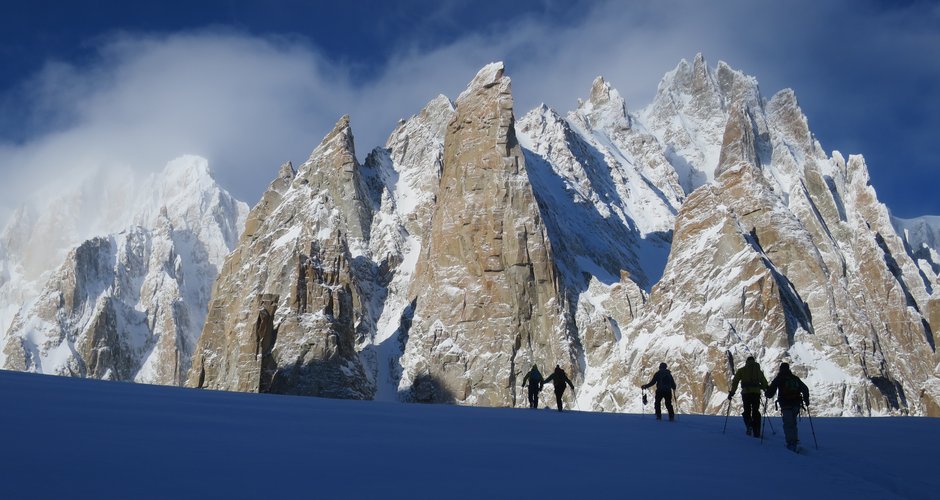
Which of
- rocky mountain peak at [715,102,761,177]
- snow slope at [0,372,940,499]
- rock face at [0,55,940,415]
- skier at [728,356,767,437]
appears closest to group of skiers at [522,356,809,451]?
skier at [728,356,767,437]

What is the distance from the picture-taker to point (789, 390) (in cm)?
1798

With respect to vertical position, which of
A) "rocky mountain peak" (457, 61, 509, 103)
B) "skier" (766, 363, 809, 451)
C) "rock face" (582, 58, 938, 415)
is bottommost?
"skier" (766, 363, 809, 451)

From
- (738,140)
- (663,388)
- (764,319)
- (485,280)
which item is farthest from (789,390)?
(738,140)

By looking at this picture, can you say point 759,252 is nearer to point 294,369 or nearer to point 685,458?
point 294,369

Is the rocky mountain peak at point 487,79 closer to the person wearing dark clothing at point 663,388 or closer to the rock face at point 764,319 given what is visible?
the rock face at point 764,319

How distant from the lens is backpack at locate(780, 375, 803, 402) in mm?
17922

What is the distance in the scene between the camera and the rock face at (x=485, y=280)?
120 meters

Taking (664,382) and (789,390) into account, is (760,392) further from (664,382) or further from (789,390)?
Answer: (664,382)

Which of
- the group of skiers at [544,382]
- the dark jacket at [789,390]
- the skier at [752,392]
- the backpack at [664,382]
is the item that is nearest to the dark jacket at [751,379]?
the skier at [752,392]

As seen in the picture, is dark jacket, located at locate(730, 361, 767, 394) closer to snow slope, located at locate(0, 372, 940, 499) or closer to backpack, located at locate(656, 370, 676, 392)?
snow slope, located at locate(0, 372, 940, 499)

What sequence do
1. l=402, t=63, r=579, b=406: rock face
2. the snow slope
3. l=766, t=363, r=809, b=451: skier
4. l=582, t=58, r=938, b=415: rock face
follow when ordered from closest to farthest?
1. the snow slope
2. l=766, t=363, r=809, b=451: skier
3. l=582, t=58, r=938, b=415: rock face
4. l=402, t=63, r=579, b=406: rock face

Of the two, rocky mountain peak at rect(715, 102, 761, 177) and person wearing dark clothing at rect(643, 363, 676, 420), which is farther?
rocky mountain peak at rect(715, 102, 761, 177)

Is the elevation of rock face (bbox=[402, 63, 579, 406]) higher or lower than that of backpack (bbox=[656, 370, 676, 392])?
higher

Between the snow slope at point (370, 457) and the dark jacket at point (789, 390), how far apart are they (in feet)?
Result: 3.46
